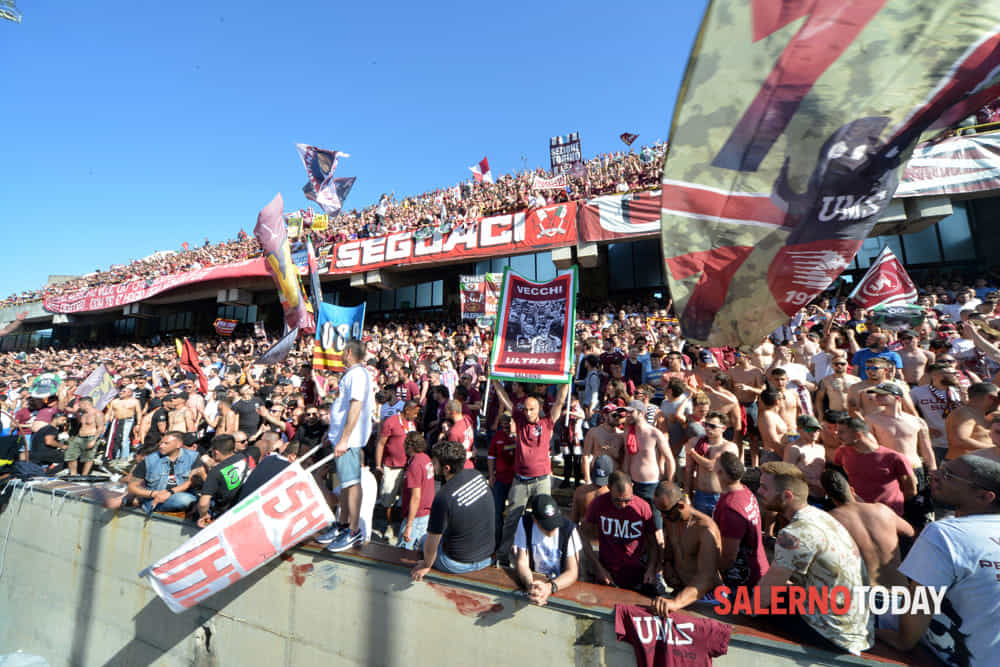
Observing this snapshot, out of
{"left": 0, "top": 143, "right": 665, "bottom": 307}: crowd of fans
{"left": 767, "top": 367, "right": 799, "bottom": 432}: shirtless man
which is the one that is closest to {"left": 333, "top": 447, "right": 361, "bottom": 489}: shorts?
{"left": 767, "top": 367, "right": 799, "bottom": 432}: shirtless man

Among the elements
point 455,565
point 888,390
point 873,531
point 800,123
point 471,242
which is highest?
point 471,242

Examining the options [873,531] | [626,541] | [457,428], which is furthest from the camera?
[457,428]

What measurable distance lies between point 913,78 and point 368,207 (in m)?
26.7

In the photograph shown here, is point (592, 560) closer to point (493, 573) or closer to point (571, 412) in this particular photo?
point (493, 573)

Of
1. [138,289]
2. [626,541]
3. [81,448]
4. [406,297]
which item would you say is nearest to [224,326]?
[138,289]

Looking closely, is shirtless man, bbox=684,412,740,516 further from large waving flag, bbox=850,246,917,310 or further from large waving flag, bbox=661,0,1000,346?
large waving flag, bbox=850,246,917,310

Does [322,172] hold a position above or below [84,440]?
above

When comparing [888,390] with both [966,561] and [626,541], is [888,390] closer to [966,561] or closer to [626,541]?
[966,561]

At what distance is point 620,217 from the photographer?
14164 millimetres

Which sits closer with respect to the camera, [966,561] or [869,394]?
[966,561]

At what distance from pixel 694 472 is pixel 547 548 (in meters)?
1.83

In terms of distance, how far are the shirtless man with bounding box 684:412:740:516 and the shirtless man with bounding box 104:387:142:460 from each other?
1038 centimetres

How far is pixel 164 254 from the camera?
37406mm

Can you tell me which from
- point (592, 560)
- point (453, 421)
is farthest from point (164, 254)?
point (592, 560)
